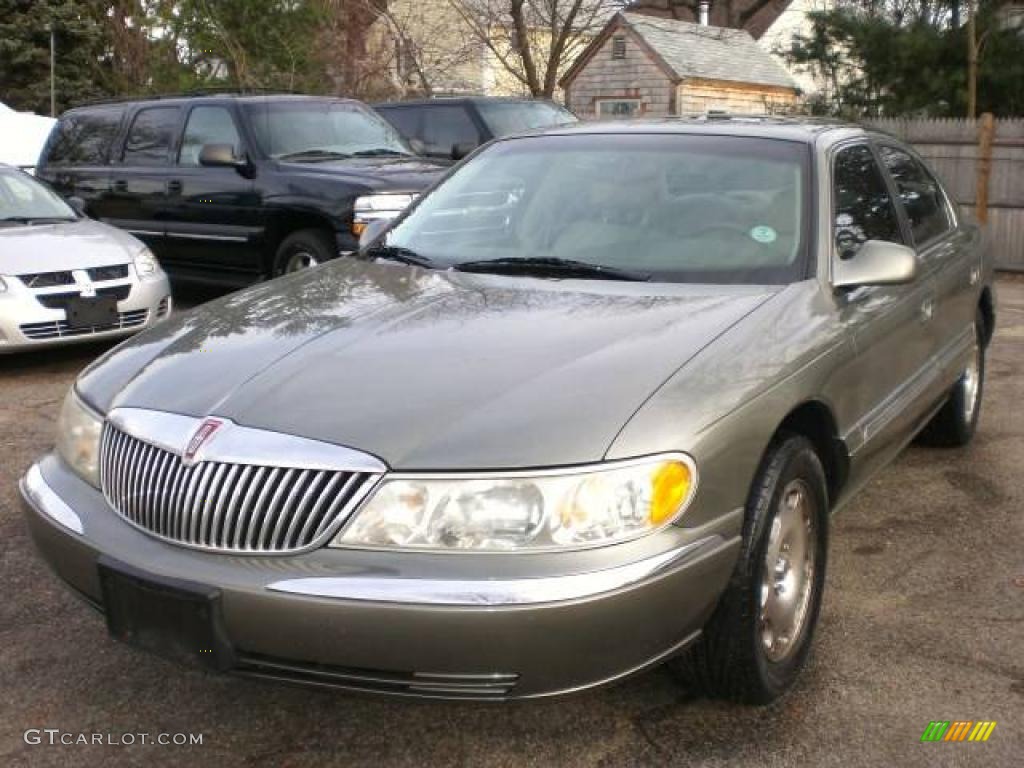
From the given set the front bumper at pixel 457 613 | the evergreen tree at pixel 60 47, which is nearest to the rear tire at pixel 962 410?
the front bumper at pixel 457 613

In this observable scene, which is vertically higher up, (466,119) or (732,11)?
(732,11)

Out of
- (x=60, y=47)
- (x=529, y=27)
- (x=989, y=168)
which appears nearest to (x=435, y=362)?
(x=989, y=168)

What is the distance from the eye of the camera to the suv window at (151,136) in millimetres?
9641

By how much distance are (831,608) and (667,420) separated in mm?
1440

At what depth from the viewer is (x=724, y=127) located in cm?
410

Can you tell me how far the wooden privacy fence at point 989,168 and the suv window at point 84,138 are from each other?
802cm

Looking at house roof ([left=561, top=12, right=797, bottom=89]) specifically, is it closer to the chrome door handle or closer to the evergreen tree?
the evergreen tree

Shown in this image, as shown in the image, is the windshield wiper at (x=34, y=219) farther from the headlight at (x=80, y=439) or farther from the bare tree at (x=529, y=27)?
the bare tree at (x=529, y=27)

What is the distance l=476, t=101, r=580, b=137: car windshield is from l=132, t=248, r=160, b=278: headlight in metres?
4.73

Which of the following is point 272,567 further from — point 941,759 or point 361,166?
point 361,166

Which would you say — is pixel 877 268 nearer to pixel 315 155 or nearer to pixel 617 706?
pixel 617 706

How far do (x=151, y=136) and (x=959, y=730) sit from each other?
8649 millimetres

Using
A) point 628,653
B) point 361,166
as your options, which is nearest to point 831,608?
point 628,653

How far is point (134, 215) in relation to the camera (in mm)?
9773
